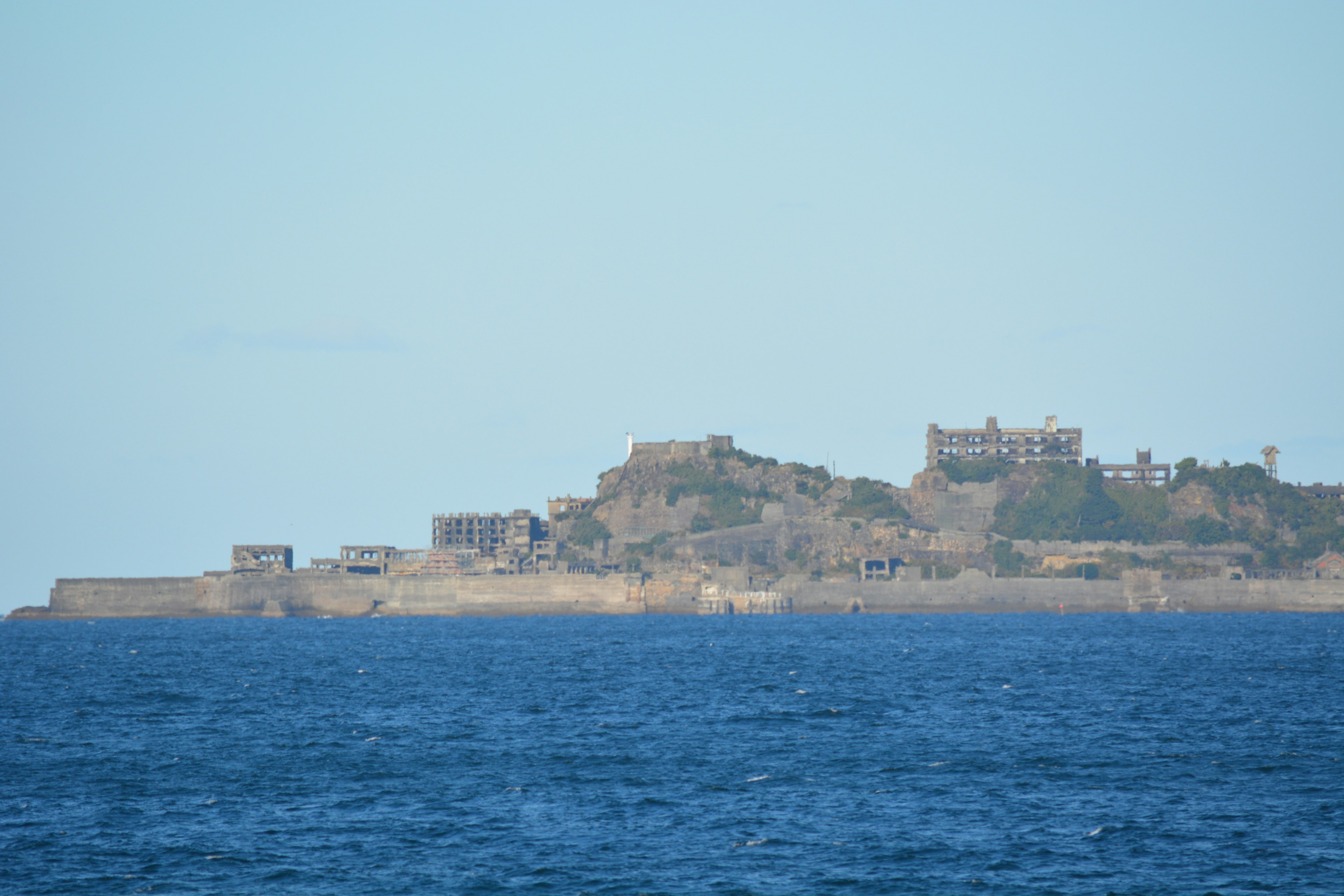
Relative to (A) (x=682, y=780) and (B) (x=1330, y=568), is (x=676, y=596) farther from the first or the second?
(A) (x=682, y=780)


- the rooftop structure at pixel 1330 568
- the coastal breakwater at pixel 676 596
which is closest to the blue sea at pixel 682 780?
the coastal breakwater at pixel 676 596

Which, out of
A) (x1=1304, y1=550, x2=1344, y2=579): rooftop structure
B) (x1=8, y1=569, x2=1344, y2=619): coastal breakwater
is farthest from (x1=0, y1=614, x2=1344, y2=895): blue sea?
(x1=1304, y1=550, x2=1344, y2=579): rooftop structure

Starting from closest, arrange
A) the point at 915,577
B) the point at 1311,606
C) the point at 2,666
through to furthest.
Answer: the point at 2,666, the point at 1311,606, the point at 915,577

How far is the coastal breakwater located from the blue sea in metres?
91.3

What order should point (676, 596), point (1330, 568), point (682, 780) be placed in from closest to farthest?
point (682, 780) < point (1330, 568) < point (676, 596)

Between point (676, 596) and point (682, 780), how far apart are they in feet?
493

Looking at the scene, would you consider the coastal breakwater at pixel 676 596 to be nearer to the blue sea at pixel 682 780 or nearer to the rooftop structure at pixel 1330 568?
the rooftop structure at pixel 1330 568

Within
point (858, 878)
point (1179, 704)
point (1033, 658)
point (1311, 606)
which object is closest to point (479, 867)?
point (858, 878)

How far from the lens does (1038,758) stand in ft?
148

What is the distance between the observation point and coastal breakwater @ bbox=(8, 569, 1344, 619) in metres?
176

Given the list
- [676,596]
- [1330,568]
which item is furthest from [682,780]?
[1330,568]

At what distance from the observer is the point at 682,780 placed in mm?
42062

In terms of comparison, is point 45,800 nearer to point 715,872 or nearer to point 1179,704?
point 715,872

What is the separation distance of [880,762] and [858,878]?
15.6m
